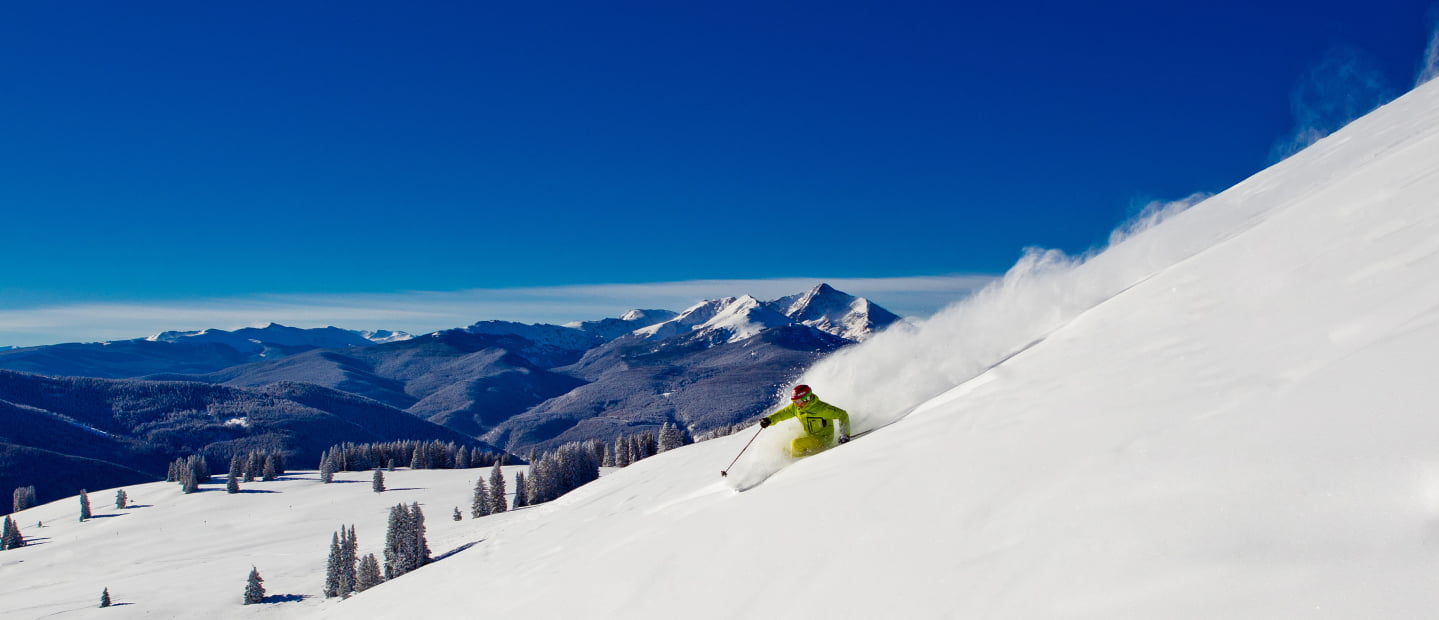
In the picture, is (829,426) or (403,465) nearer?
(829,426)

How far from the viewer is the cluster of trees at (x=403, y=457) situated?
4464 inches

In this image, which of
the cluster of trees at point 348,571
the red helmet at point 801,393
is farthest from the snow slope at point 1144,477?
the cluster of trees at point 348,571

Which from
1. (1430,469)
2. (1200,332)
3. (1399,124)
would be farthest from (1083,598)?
(1399,124)

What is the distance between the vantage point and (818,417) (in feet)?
41.2

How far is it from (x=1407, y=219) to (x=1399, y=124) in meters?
15.1

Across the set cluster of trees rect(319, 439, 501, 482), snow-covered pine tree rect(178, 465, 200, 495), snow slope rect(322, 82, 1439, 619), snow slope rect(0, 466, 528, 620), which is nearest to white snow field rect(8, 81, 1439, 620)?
snow slope rect(322, 82, 1439, 619)

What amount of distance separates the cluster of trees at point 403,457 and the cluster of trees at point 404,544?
70.9 m

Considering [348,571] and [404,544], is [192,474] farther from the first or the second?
[404,544]

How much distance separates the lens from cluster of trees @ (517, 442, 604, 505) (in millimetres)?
70938

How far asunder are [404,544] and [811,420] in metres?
39.3

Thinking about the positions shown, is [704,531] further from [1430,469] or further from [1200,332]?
[1430,469]

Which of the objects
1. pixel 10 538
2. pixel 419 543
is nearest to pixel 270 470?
pixel 10 538

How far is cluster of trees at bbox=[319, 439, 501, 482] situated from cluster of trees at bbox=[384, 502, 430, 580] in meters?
70.9

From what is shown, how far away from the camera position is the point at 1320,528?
3.83m
